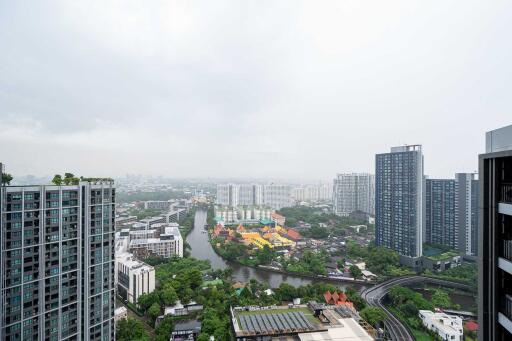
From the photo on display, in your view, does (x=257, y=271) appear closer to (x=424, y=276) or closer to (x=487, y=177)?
(x=424, y=276)

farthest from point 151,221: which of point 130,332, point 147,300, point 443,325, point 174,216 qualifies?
point 443,325

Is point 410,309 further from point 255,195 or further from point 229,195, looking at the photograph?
point 229,195

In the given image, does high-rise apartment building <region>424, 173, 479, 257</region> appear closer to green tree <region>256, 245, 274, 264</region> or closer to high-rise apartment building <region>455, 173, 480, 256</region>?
high-rise apartment building <region>455, 173, 480, 256</region>

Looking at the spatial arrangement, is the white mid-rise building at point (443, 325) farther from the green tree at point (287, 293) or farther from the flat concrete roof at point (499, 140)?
the flat concrete roof at point (499, 140)

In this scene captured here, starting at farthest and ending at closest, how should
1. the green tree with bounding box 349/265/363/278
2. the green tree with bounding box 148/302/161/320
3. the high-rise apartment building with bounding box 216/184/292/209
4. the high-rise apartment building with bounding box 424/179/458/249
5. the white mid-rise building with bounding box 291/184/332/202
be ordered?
the white mid-rise building with bounding box 291/184/332/202 < the high-rise apartment building with bounding box 216/184/292/209 < the high-rise apartment building with bounding box 424/179/458/249 < the green tree with bounding box 349/265/363/278 < the green tree with bounding box 148/302/161/320

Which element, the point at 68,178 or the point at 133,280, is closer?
the point at 68,178

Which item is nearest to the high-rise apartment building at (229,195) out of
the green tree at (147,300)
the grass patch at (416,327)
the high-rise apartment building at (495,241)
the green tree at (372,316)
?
the green tree at (147,300)

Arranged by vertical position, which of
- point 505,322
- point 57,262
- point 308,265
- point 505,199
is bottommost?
point 308,265

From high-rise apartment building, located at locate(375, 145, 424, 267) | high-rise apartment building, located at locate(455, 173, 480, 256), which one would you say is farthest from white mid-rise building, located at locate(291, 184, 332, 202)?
high-rise apartment building, located at locate(455, 173, 480, 256)
